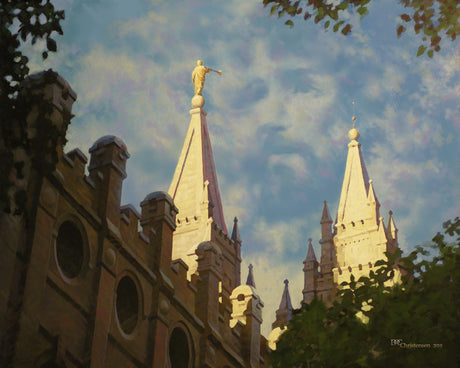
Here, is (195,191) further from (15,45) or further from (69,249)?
(15,45)

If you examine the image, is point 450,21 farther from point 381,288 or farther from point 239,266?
point 239,266

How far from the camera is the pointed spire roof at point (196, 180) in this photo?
143 feet

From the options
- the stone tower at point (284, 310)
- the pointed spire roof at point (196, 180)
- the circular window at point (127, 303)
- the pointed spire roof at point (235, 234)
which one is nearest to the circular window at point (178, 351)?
the circular window at point (127, 303)

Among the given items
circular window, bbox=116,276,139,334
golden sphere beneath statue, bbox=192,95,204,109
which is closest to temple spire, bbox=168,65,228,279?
golden sphere beneath statue, bbox=192,95,204,109

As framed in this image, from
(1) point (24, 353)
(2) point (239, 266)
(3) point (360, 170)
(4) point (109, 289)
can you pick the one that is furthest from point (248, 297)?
(3) point (360, 170)

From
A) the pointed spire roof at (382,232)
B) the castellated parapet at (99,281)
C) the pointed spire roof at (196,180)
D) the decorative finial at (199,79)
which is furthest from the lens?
the pointed spire roof at (382,232)

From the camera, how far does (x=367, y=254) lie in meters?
49.8

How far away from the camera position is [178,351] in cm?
2403

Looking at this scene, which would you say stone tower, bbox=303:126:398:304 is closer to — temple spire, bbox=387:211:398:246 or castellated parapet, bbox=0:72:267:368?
temple spire, bbox=387:211:398:246

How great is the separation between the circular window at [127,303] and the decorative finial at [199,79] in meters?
26.1

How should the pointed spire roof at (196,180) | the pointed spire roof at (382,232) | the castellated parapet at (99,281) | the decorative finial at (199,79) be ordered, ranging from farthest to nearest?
the pointed spire roof at (382,232), the decorative finial at (199,79), the pointed spire roof at (196,180), the castellated parapet at (99,281)

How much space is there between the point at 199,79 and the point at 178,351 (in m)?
26.3

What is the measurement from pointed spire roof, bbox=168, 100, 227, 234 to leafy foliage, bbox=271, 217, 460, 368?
2650 cm

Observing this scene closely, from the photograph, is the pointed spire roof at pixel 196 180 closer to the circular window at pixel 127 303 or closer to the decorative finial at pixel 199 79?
the decorative finial at pixel 199 79
